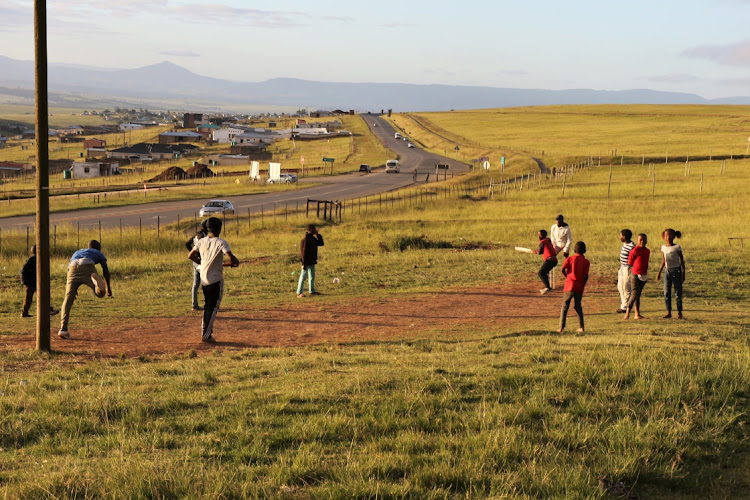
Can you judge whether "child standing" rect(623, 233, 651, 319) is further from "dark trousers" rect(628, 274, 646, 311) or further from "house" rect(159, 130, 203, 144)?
"house" rect(159, 130, 203, 144)

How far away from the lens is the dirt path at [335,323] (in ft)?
42.1

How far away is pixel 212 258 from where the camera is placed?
12.1 meters

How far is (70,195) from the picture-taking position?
5931cm

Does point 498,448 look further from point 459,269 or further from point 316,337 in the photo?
point 459,269

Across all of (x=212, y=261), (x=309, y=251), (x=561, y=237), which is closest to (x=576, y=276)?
(x=561, y=237)

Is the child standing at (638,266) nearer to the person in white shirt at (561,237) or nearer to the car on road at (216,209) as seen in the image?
the person in white shirt at (561,237)

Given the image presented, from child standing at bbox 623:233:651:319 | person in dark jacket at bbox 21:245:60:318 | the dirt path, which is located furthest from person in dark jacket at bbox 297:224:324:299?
child standing at bbox 623:233:651:319

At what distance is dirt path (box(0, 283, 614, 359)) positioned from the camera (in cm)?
1283

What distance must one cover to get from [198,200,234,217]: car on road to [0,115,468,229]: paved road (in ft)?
3.34

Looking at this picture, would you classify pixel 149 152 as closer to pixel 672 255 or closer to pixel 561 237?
pixel 561 237

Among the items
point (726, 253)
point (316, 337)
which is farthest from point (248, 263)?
point (726, 253)

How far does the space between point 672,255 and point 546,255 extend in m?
3.58

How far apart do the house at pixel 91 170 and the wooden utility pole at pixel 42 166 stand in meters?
84.8

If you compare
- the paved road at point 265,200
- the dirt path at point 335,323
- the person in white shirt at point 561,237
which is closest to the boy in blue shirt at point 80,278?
the dirt path at point 335,323
